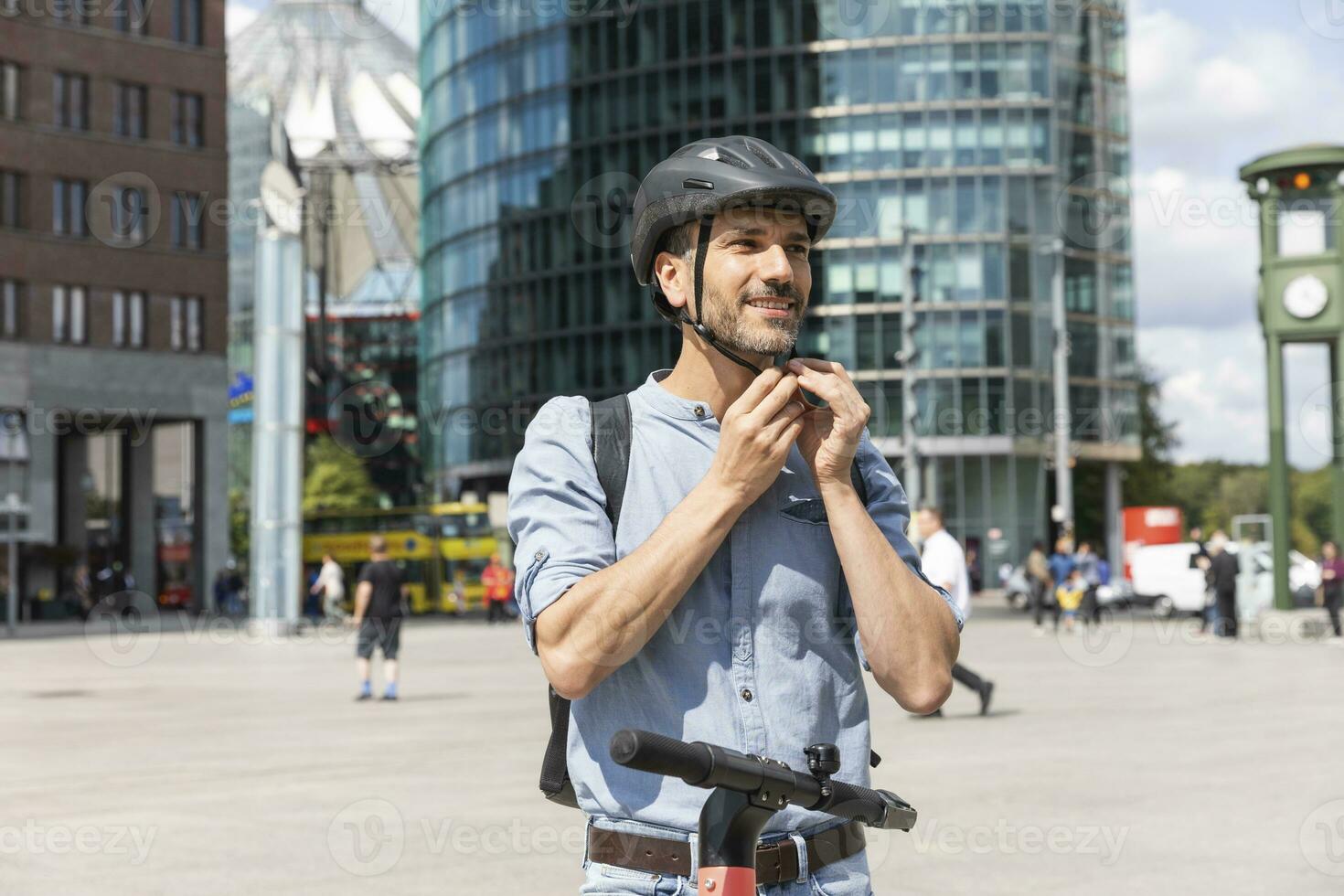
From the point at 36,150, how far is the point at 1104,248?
138 ft

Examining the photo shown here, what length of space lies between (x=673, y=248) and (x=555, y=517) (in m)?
0.48

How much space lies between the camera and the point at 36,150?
49.3 meters

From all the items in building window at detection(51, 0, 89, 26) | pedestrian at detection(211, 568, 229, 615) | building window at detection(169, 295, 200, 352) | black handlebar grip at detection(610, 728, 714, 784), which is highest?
building window at detection(51, 0, 89, 26)

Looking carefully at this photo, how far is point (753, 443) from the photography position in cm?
233

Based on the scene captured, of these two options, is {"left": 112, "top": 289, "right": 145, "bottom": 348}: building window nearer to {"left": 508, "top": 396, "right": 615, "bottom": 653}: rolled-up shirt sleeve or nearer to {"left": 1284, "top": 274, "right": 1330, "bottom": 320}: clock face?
{"left": 1284, "top": 274, "right": 1330, "bottom": 320}: clock face

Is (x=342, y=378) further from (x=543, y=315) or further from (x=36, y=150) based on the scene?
(x=36, y=150)

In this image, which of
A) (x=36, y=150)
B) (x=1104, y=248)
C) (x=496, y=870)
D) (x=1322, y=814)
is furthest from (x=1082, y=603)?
(x=1104, y=248)

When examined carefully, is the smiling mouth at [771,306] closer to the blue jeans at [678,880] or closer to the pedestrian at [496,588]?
the blue jeans at [678,880]

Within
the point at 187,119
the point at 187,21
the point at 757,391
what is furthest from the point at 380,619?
the point at 187,21

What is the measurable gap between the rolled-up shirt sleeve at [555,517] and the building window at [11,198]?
50174 millimetres

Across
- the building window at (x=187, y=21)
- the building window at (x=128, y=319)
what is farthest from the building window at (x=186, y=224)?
the building window at (x=187, y=21)

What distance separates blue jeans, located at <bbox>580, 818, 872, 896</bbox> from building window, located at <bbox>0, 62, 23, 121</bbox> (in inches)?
2015

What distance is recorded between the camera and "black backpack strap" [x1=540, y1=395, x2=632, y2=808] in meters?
2.51

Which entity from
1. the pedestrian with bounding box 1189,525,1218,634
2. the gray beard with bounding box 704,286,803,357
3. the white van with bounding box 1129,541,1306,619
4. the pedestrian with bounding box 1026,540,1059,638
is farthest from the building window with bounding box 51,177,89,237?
the gray beard with bounding box 704,286,803,357
